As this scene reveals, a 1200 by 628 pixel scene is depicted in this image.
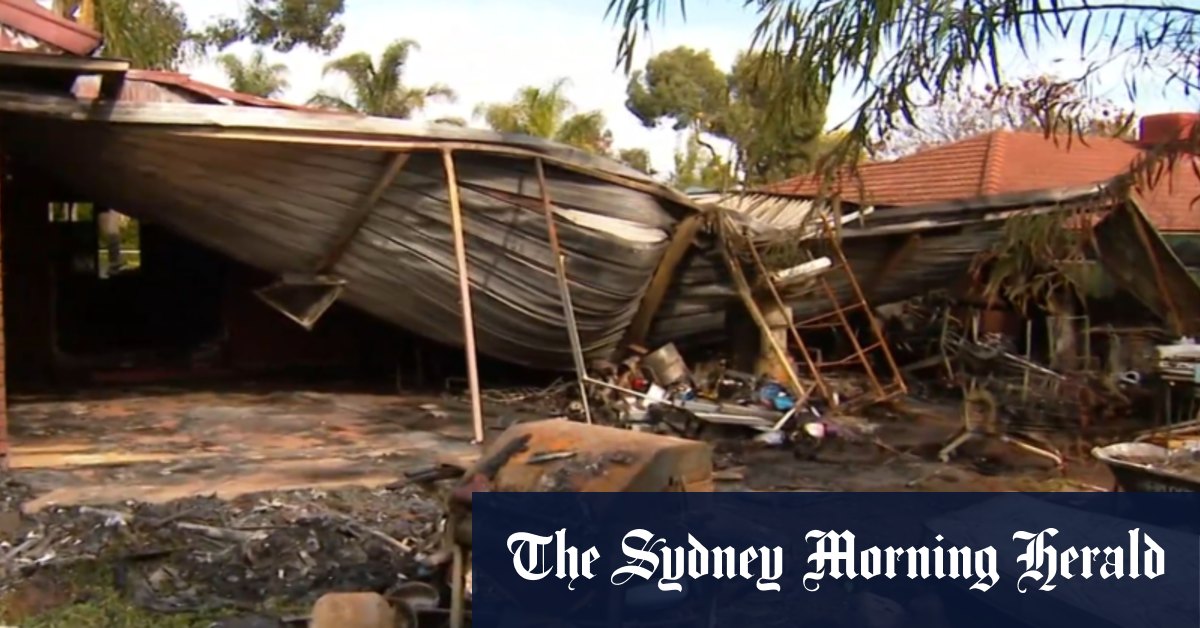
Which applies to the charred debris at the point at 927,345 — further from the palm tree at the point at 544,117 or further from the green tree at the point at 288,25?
the green tree at the point at 288,25

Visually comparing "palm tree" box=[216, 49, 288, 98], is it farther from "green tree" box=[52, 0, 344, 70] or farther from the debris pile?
the debris pile

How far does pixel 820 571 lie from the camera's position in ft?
14.7

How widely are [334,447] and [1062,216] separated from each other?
19.6 feet

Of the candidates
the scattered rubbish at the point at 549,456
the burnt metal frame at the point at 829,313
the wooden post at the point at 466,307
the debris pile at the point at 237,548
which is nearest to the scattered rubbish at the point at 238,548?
the debris pile at the point at 237,548

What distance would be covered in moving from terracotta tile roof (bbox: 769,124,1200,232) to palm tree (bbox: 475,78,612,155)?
6.26m

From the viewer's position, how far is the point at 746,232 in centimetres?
1141

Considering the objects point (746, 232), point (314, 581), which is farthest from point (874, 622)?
point (746, 232)

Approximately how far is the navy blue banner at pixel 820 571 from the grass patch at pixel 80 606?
1.64m

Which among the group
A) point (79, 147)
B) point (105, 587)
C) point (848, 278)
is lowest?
point (105, 587)

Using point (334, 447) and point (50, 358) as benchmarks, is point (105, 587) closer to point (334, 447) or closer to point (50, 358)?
point (334, 447)

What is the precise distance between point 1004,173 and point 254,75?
1570 centimetres

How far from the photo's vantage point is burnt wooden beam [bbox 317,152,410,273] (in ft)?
31.7

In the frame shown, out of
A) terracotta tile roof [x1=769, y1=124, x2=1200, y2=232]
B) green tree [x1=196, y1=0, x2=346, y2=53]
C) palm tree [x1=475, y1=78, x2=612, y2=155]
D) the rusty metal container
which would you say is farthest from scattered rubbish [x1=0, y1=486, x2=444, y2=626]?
green tree [x1=196, y1=0, x2=346, y2=53]

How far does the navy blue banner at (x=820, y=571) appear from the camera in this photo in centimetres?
358
